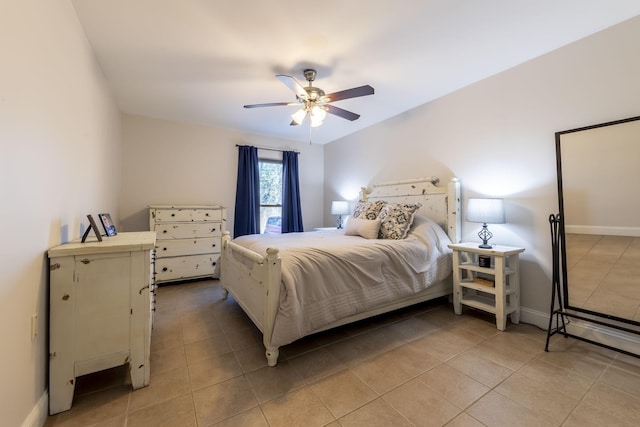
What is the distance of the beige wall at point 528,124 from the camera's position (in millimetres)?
1986

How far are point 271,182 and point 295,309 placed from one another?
350 centimetres

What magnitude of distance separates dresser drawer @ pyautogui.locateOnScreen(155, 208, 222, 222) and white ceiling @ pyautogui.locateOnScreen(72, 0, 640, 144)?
4.93 feet

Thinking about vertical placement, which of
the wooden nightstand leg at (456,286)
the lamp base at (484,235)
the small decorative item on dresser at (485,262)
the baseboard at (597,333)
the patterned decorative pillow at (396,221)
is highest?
the patterned decorative pillow at (396,221)

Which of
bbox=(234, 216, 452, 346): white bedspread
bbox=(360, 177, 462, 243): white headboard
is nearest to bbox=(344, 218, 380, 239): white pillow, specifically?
bbox=(234, 216, 452, 346): white bedspread

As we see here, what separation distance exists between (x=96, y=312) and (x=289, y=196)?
143 inches

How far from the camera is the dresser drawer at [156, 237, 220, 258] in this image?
11.5 ft

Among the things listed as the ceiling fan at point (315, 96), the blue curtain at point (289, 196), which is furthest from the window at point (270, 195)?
the ceiling fan at point (315, 96)

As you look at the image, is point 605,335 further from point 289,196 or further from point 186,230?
point 186,230

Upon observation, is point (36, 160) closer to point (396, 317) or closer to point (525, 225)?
point (396, 317)

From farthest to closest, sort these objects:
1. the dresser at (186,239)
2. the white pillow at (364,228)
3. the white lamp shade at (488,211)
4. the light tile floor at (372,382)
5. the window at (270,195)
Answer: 1. the window at (270,195)
2. the dresser at (186,239)
3. the white pillow at (364,228)
4. the white lamp shade at (488,211)
5. the light tile floor at (372,382)

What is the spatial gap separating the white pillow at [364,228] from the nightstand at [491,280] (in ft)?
2.62

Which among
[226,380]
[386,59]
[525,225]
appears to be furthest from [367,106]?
[226,380]

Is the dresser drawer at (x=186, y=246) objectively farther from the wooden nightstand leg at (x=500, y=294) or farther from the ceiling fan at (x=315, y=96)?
the wooden nightstand leg at (x=500, y=294)

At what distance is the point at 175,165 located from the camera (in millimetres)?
4004
